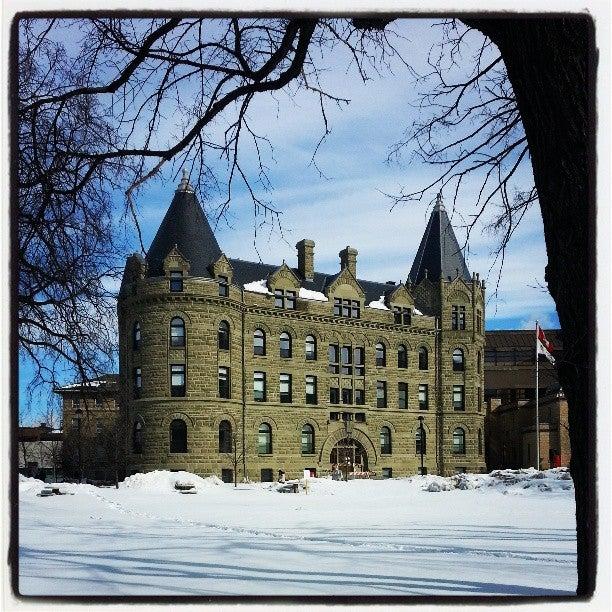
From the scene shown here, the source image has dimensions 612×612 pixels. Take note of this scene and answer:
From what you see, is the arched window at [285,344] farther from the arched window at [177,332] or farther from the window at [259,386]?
the arched window at [177,332]

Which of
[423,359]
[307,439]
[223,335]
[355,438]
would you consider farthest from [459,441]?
[223,335]

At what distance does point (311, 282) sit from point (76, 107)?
80.5 feet

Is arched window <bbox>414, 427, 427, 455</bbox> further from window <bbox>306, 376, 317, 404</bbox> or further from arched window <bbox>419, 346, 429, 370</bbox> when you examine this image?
window <bbox>306, 376, 317, 404</bbox>

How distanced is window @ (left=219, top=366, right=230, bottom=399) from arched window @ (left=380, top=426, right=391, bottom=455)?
6405 millimetres

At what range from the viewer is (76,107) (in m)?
4.56

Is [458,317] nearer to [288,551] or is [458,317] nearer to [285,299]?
[285,299]

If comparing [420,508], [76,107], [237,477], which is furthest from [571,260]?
[237,477]

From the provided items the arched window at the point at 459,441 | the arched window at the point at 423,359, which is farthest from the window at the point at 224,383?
the arched window at the point at 459,441

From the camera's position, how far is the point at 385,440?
1061 inches

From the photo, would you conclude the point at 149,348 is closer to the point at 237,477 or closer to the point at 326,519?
the point at 237,477

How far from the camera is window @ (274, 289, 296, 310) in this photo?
2763 centimetres

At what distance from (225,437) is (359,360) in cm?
742

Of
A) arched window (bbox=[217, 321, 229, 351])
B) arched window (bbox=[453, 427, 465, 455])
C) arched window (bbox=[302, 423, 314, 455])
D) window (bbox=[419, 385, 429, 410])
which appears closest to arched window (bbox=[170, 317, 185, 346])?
arched window (bbox=[217, 321, 229, 351])

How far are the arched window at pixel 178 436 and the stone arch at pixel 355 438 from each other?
237 inches
